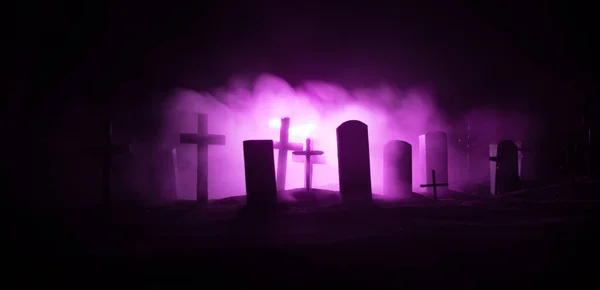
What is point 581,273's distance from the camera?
4.04 meters

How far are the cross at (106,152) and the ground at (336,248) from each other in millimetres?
1632

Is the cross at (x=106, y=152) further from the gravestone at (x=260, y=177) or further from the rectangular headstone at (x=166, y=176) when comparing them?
the gravestone at (x=260, y=177)

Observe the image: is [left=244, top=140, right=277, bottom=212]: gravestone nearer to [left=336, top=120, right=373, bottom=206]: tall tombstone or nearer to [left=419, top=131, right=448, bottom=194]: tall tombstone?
[left=336, top=120, right=373, bottom=206]: tall tombstone

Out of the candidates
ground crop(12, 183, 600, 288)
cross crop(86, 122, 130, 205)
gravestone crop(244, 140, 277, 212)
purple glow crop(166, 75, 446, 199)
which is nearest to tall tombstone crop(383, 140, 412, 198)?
ground crop(12, 183, 600, 288)

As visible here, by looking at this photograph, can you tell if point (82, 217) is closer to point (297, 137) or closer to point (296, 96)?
point (297, 137)

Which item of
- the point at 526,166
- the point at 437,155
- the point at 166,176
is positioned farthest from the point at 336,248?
the point at 526,166

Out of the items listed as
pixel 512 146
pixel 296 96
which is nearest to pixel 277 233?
pixel 512 146

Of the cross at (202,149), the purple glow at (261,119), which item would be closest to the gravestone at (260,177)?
the cross at (202,149)

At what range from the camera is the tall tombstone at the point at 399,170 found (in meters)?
11.0

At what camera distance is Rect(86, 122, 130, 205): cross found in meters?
9.69

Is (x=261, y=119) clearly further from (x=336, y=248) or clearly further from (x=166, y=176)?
(x=336, y=248)

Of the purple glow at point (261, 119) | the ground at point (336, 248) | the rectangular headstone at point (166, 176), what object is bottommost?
the ground at point (336, 248)

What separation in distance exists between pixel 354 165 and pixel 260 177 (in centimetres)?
233

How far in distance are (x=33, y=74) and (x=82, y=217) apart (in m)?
8.96
